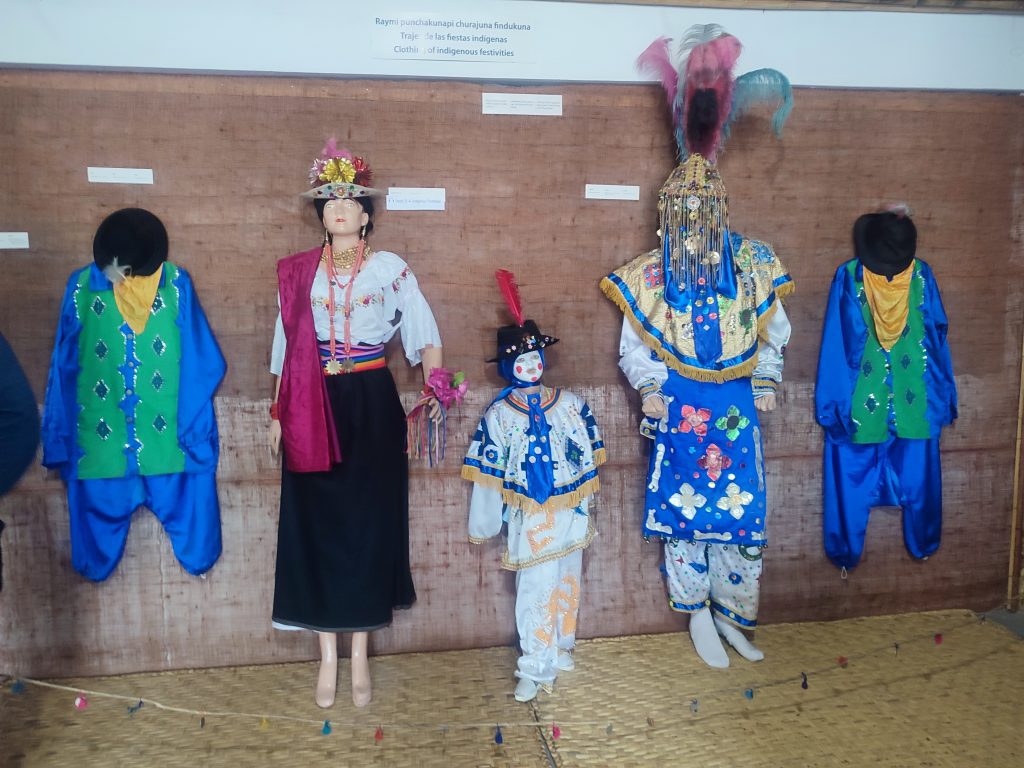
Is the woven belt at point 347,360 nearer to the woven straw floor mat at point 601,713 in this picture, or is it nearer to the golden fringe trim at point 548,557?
the golden fringe trim at point 548,557

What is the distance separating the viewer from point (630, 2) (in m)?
2.87

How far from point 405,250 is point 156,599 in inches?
63.3

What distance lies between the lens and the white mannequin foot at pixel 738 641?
2.94 m

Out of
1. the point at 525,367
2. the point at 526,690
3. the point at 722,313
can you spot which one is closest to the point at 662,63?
the point at 722,313

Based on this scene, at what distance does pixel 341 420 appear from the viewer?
2590 millimetres

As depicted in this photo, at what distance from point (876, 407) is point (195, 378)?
2.61m

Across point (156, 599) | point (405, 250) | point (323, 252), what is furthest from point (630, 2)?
point (156, 599)

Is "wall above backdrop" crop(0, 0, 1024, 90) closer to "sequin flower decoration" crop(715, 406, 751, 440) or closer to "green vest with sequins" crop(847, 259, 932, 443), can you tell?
"green vest with sequins" crop(847, 259, 932, 443)

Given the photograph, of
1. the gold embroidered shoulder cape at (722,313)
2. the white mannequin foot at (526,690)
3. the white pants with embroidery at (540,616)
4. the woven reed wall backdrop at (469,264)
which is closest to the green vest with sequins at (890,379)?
the woven reed wall backdrop at (469,264)

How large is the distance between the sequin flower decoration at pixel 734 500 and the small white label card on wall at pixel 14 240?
2.63m

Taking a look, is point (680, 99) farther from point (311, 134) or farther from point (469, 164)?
point (311, 134)

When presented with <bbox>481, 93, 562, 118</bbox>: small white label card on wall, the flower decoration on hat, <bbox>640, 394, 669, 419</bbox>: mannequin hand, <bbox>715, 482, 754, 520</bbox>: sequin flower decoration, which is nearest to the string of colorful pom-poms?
<bbox>715, 482, 754, 520</bbox>: sequin flower decoration

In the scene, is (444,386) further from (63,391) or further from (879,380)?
(879,380)

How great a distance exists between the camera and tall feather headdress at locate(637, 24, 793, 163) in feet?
8.86
